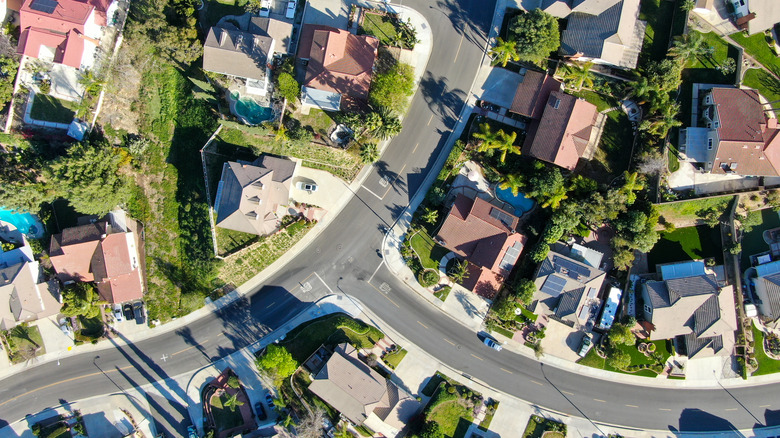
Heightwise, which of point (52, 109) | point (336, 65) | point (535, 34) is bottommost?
point (52, 109)

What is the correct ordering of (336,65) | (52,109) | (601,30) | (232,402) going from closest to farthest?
(601,30) < (336,65) < (232,402) < (52,109)

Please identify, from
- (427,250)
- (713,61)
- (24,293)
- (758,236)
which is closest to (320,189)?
(427,250)

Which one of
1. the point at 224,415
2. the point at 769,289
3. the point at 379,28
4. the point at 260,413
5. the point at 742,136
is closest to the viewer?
the point at 742,136

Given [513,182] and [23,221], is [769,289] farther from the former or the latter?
[23,221]

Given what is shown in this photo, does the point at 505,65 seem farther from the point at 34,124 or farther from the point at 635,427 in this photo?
the point at 34,124

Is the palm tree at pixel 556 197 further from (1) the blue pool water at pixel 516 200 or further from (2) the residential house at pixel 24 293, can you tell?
(2) the residential house at pixel 24 293

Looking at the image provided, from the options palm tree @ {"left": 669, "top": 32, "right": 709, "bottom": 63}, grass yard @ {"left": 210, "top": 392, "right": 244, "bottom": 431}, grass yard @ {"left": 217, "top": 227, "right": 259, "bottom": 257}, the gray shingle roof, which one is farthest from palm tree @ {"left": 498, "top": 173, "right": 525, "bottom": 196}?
grass yard @ {"left": 210, "top": 392, "right": 244, "bottom": 431}
